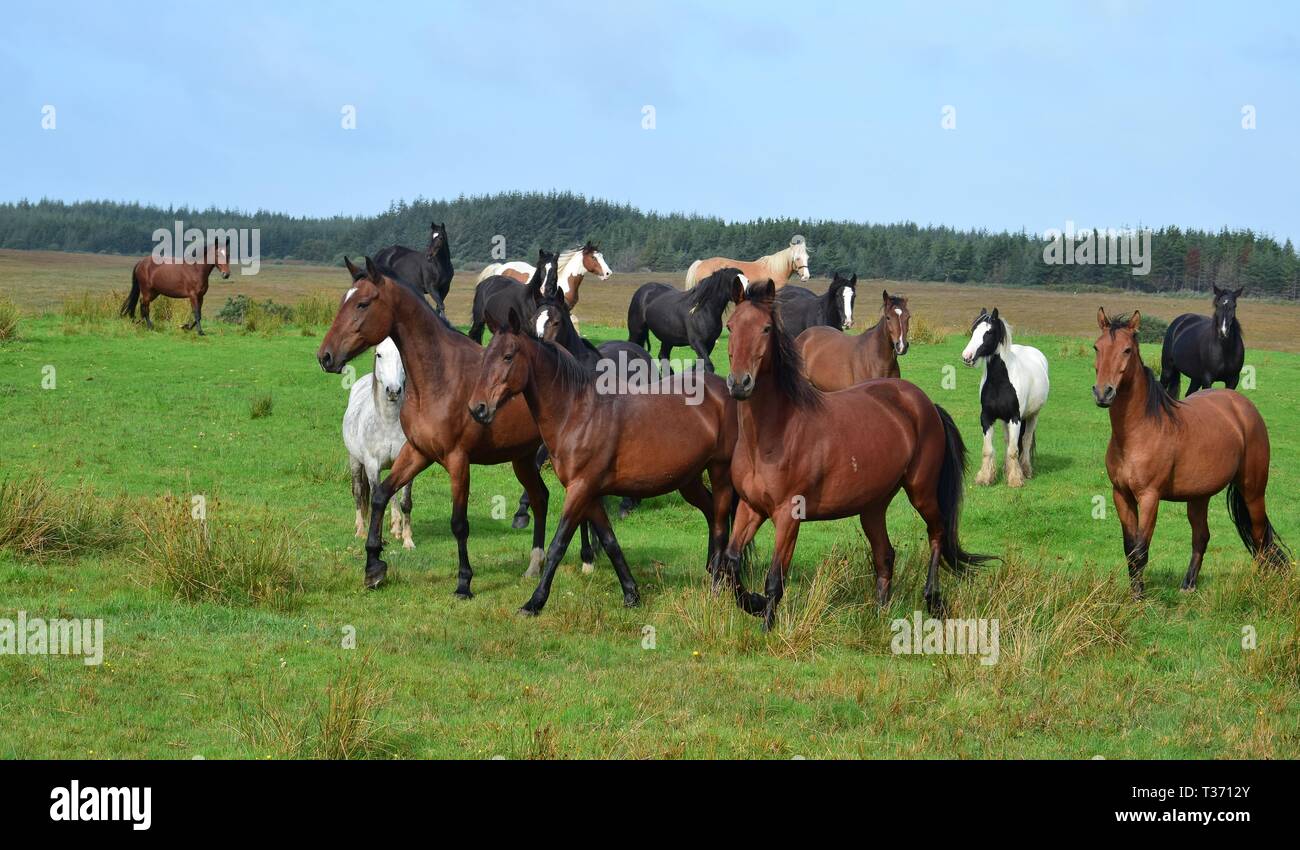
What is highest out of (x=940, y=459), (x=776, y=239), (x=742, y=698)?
(x=776, y=239)

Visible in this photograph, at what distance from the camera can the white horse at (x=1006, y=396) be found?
16.1 m

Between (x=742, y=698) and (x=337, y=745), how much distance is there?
8.08 feet

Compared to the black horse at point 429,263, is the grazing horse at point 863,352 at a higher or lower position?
lower

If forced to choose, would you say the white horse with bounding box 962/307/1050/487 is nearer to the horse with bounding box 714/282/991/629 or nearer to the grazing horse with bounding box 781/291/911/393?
the grazing horse with bounding box 781/291/911/393

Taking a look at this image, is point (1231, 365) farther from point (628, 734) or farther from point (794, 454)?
point (628, 734)

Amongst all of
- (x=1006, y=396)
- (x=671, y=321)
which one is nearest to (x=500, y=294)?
(x=671, y=321)

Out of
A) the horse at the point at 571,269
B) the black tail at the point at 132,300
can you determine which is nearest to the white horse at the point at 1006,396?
the horse at the point at 571,269

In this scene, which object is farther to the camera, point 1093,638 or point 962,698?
point 1093,638

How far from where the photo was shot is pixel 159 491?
45.4 feet

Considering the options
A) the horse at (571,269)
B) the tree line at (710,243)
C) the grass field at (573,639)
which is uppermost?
the tree line at (710,243)

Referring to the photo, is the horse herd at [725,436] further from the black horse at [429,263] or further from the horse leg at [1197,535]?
the black horse at [429,263]

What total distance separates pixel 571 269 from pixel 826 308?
656cm

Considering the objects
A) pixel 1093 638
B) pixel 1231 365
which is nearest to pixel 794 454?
pixel 1093 638

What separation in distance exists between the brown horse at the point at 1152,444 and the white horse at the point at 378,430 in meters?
6.15
